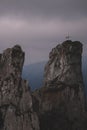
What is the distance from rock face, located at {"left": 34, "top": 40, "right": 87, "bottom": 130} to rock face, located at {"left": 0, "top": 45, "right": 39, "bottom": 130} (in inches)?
359

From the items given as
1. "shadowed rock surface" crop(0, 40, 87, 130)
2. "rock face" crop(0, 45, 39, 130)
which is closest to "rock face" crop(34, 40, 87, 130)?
"shadowed rock surface" crop(0, 40, 87, 130)

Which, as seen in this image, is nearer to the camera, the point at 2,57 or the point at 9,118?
the point at 9,118

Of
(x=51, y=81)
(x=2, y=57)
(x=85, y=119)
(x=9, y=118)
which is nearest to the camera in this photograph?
(x=9, y=118)

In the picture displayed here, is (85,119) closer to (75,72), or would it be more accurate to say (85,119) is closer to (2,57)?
(75,72)

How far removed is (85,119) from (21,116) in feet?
66.2

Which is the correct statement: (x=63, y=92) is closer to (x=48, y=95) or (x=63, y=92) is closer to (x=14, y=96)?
(x=48, y=95)

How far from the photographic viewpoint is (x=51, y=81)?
371ft

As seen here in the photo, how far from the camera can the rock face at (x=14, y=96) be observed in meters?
89.6

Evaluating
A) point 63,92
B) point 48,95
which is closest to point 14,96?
point 48,95

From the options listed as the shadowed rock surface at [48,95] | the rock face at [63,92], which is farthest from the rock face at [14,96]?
the rock face at [63,92]

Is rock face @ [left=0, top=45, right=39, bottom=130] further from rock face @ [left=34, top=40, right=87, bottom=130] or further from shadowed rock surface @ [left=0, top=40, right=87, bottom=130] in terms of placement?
rock face @ [left=34, top=40, right=87, bottom=130]

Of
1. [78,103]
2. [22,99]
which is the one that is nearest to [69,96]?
[78,103]

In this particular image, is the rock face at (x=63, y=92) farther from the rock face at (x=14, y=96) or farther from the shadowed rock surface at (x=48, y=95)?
the rock face at (x=14, y=96)

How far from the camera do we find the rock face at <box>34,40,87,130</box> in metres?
103
